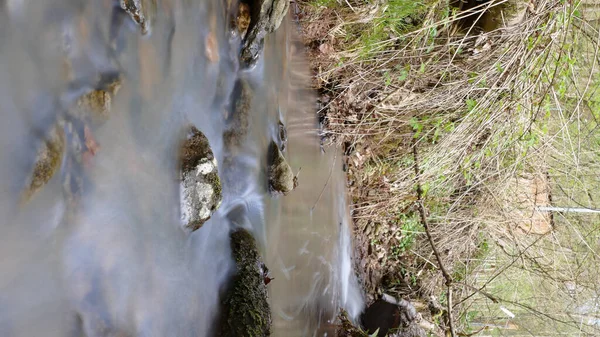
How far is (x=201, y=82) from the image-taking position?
2.72m

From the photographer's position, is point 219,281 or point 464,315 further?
point 464,315

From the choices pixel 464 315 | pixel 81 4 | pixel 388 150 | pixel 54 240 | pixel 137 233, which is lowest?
pixel 464 315

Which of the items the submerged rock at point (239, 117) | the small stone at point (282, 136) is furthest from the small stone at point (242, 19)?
the small stone at point (282, 136)

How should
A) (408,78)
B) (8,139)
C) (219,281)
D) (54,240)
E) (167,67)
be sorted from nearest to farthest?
(8,139) < (54,240) < (167,67) < (219,281) < (408,78)

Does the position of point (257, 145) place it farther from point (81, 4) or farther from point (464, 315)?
point (464, 315)

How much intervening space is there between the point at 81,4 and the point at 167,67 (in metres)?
0.65

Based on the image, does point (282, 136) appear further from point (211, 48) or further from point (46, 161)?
point (46, 161)

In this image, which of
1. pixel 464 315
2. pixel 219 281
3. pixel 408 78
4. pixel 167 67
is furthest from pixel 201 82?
pixel 464 315

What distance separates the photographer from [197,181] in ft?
8.11

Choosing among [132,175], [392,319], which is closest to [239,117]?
[132,175]

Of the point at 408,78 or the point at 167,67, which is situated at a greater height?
the point at 167,67

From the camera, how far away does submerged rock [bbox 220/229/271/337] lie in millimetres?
2594

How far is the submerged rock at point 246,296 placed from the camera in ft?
8.51

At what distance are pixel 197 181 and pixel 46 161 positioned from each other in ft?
2.86
